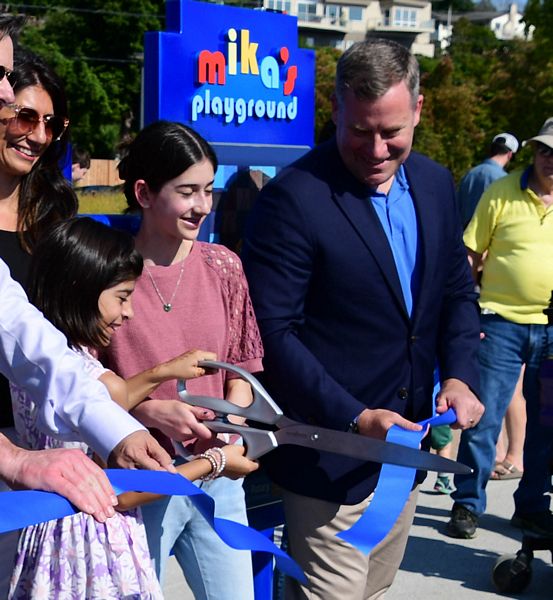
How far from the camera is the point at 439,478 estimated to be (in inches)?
263

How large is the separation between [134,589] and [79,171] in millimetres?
6322

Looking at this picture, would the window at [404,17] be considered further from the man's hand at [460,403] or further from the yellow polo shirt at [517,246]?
the man's hand at [460,403]

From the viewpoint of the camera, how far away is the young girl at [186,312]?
3039mm

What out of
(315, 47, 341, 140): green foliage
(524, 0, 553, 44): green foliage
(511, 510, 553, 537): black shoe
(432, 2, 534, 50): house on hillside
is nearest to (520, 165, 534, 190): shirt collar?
(511, 510, 553, 537): black shoe

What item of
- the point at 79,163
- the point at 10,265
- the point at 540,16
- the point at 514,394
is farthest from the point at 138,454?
the point at 540,16

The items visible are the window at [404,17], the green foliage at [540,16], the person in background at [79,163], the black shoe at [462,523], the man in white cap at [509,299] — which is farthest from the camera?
the window at [404,17]

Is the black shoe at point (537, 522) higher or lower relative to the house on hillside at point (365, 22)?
lower

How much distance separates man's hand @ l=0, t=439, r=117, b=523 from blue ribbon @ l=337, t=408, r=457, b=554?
3.44 ft

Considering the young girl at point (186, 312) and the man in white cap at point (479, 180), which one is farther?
the man in white cap at point (479, 180)

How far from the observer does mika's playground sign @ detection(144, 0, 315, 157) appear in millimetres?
4066

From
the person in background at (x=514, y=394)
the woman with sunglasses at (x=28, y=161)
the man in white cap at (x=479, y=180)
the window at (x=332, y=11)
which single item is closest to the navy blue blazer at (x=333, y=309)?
the woman with sunglasses at (x=28, y=161)

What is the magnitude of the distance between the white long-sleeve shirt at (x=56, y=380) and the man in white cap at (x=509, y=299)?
360 cm

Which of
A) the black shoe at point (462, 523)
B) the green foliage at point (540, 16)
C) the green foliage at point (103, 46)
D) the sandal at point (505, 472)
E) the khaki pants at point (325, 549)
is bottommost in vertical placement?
the black shoe at point (462, 523)

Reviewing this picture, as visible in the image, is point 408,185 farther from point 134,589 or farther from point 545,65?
point 545,65
